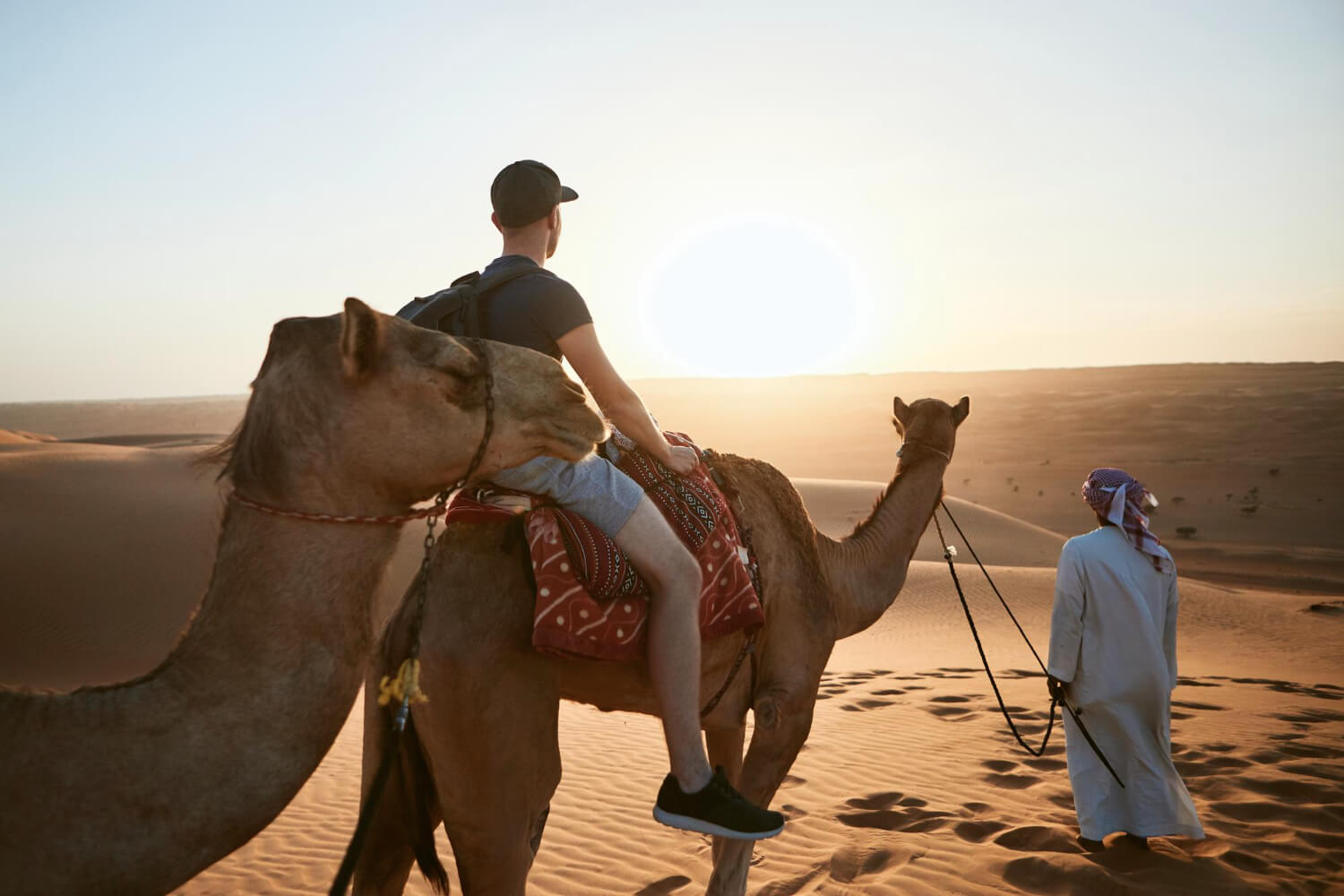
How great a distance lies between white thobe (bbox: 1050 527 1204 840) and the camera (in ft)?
17.0

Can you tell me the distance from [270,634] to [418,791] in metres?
1.36

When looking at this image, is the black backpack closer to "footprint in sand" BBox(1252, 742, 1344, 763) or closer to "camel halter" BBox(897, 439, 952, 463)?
"camel halter" BBox(897, 439, 952, 463)

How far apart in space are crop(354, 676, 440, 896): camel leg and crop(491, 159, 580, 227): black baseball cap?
169cm

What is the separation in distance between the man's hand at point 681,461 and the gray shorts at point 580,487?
622 millimetres

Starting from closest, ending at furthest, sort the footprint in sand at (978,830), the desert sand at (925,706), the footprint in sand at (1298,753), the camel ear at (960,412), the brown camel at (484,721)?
the brown camel at (484,721) < the camel ear at (960,412) < the desert sand at (925,706) < the footprint in sand at (978,830) < the footprint in sand at (1298,753)

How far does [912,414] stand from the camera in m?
5.11

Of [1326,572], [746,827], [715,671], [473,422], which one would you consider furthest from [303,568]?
[1326,572]

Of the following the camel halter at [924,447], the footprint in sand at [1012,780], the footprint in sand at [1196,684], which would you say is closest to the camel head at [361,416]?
the camel halter at [924,447]

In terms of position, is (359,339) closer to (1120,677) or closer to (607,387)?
(607,387)

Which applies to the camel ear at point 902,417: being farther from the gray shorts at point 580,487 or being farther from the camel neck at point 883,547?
the gray shorts at point 580,487

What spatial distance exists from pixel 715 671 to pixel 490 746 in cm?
100

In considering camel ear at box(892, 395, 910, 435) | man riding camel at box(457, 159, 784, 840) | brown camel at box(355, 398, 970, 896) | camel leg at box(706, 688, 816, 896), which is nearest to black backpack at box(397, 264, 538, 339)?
man riding camel at box(457, 159, 784, 840)

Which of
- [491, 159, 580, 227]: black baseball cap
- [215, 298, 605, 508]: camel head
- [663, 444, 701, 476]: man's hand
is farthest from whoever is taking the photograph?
[663, 444, 701, 476]: man's hand

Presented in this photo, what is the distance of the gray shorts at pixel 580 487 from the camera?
8.68 ft
